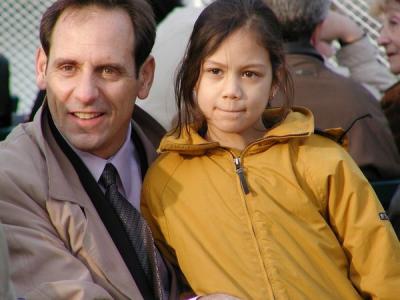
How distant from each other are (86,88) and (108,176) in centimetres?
32

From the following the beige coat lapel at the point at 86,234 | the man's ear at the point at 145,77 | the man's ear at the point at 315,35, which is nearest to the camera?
the beige coat lapel at the point at 86,234

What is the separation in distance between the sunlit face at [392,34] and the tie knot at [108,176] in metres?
2.41

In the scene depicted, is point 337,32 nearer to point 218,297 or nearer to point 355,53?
point 355,53

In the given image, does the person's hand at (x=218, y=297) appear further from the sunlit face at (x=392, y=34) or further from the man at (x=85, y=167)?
the sunlit face at (x=392, y=34)

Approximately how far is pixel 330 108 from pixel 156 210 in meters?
1.44

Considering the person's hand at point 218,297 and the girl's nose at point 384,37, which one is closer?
the person's hand at point 218,297

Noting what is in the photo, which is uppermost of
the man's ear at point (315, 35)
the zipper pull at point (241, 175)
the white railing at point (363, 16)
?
the zipper pull at point (241, 175)

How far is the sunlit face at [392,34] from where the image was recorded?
5.18m

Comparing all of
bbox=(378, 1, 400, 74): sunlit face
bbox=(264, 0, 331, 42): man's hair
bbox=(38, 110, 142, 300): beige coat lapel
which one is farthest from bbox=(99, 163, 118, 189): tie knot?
bbox=(378, 1, 400, 74): sunlit face

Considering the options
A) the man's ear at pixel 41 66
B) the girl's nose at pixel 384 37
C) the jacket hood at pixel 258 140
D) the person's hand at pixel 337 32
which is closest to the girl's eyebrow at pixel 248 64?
the jacket hood at pixel 258 140

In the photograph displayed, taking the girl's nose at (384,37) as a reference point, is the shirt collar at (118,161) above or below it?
above

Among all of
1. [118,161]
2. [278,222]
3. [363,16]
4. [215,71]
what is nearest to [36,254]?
[118,161]

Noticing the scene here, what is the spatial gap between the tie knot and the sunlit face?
2.41m

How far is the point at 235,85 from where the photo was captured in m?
3.13
